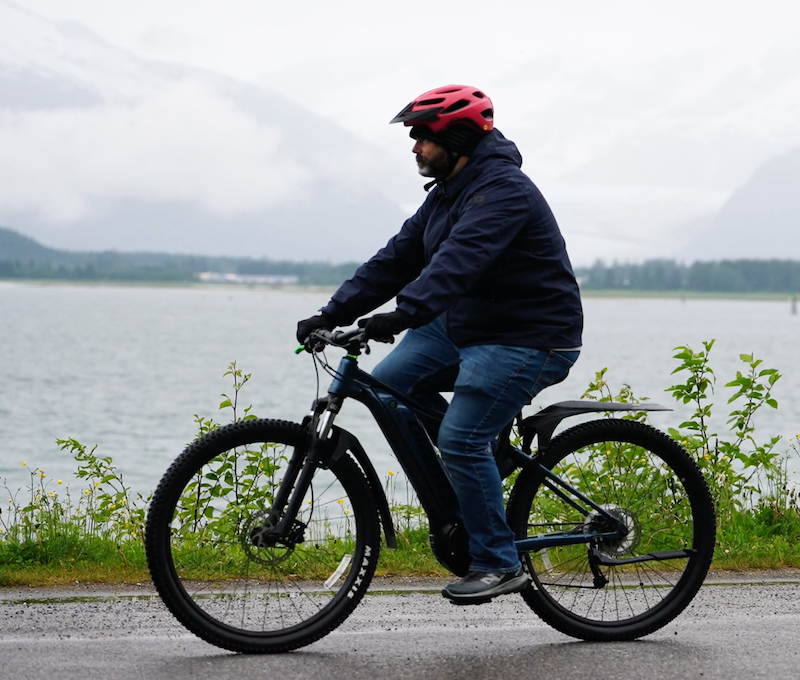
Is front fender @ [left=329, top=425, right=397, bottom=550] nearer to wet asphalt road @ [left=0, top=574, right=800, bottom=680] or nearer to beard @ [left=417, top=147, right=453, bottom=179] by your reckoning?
wet asphalt road @ [left=0, top=574, right=800, bottom=680]

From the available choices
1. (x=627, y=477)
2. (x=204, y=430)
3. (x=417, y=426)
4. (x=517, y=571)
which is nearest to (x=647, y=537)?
(x=627, y=477)

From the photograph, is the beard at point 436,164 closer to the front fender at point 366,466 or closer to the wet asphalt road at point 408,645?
the front fender at point 366,466

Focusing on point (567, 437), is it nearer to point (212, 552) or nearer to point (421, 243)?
point (421, 243)

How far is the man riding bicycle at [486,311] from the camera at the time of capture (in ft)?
14.6

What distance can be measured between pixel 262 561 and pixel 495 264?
1455 mm

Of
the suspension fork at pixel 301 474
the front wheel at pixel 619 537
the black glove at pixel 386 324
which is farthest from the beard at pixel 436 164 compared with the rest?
the front wheel at pixel 619 537

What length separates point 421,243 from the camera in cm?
499

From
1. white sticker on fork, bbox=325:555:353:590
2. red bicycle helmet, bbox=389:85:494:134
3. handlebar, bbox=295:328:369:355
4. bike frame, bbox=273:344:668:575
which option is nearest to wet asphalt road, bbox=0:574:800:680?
white sticker on fork, bbox=325:555:353:590

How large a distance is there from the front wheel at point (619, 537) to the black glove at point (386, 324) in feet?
3.25

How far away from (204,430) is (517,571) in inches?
128

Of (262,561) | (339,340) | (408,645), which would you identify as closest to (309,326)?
(339,340)

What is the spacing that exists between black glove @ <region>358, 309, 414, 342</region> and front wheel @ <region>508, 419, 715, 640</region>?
0.99m

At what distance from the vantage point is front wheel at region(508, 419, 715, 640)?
16.2 feet

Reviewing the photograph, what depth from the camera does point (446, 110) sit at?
14.6 ft
